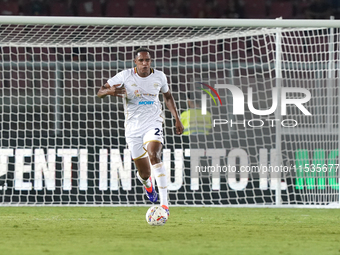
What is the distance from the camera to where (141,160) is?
6785 millimetres

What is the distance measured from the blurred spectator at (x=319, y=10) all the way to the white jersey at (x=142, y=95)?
1021 centimetres

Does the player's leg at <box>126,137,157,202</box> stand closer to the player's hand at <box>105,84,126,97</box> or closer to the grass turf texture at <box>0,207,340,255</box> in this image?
the grass turf texture at <box>0,207,340,255</box>

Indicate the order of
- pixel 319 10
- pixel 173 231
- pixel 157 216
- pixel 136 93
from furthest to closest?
pixel 319 10, pixel 136 93, pixel 157 216, pixel 173 231

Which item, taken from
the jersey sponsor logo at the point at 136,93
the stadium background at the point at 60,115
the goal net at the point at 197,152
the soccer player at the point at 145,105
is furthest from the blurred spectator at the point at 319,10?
the jersey sponsor logo at the point at 136,93

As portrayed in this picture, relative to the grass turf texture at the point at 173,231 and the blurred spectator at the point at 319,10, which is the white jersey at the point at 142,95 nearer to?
the grass turf texture at the point at 173,231

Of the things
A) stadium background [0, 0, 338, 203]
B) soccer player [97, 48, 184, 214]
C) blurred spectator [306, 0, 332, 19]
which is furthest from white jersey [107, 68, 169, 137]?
blurred spectator [306, 0, 332, 19]

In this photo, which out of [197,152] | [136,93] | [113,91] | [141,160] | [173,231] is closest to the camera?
[173,231]

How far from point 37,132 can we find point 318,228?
506 cm

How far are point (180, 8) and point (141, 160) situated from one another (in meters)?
9.73

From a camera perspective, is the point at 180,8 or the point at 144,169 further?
the point at 180,8

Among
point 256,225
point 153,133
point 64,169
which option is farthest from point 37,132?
point 256,225

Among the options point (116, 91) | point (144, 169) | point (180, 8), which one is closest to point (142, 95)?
point (116, 91)

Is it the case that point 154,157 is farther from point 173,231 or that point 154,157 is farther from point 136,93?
point 173,231

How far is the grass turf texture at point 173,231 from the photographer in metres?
4.10
